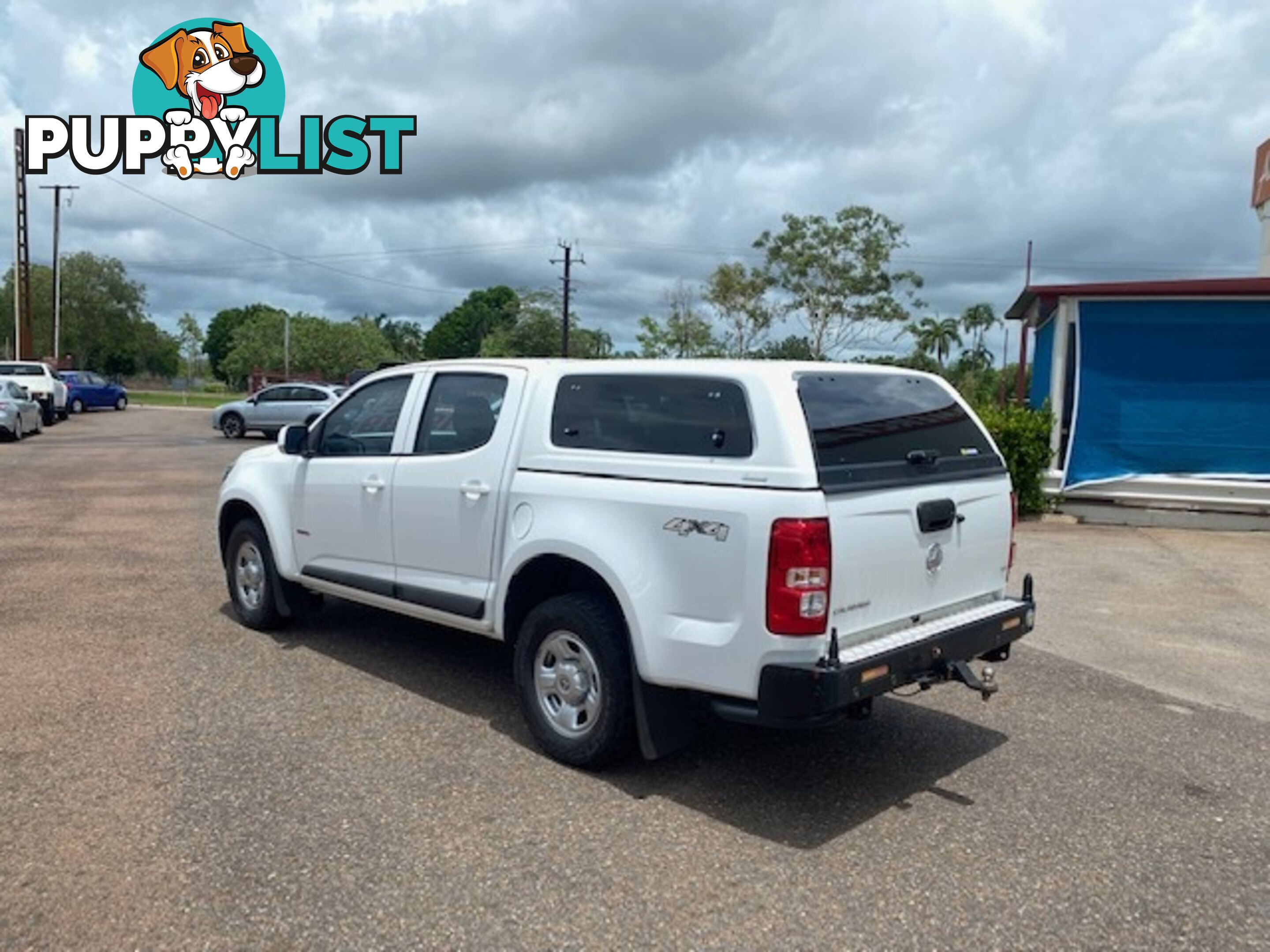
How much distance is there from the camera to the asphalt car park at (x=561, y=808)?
328 centimetres

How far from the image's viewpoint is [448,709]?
5.24 m

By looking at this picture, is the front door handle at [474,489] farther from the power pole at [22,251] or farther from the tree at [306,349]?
the tree at [306,349]

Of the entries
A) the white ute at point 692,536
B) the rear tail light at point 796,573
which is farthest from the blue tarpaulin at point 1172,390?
the rear tail light at point 796,573

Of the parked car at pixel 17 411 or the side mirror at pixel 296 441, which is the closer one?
the side mirror at pixel 296 441

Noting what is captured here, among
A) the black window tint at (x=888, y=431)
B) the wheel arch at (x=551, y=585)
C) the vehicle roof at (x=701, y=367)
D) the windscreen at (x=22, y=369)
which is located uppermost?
the windscreen at (x=22, y=369)

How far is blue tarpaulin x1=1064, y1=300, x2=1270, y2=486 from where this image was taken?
1256 cm

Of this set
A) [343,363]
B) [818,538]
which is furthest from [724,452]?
[343,363]

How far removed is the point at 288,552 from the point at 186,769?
2122 mm

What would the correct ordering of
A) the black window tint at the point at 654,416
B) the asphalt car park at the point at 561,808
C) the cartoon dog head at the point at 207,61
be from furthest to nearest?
the cartoon dog head at the point at 207,61
the black window tint at the point at 654,416
the asphalt car park at the point at 561,808

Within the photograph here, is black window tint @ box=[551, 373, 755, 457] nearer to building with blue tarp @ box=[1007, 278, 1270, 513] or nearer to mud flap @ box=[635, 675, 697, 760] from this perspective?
mud flap @ box=[635, 675, 697, 760]

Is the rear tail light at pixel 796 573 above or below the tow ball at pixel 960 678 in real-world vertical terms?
above

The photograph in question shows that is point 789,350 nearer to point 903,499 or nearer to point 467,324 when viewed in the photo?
point 903,499

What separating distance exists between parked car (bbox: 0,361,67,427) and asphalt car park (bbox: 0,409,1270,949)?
2652cm

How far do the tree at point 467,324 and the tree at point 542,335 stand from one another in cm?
5596
